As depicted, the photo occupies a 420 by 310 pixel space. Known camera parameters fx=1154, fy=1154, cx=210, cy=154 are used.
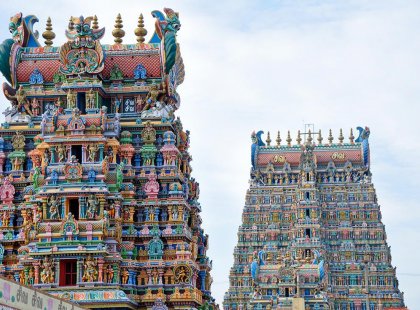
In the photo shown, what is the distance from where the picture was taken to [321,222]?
419 ft

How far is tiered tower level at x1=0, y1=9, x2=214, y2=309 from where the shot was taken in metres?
59.8

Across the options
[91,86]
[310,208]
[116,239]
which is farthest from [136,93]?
[310,208]

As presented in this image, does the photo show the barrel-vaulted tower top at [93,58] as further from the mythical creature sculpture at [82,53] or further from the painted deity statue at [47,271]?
the painted deity statue at [47,271]

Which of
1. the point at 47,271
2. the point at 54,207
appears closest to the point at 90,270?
the point at 47,271

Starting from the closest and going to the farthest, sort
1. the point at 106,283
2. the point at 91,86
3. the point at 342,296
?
1. the point at 106,283
2. the point at 91,86
3. the point at 342,296

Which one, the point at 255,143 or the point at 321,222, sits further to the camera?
the point at 255,143

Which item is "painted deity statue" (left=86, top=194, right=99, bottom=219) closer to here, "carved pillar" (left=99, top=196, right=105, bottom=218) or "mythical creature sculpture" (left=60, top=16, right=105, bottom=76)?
"carved pillar" (left=99, top=196, right=105, bottom=218)

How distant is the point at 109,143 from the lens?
204ft

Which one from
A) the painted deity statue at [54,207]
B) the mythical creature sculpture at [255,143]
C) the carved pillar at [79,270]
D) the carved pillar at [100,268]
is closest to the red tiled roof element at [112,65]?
the painted deity statue at [54,207]

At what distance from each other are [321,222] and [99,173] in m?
69.3

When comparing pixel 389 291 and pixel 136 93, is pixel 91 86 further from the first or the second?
pixel 389 291

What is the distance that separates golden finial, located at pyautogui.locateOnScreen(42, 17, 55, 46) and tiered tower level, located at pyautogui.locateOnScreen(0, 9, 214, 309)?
0.09m

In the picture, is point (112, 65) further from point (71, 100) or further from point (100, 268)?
point (100, 268)

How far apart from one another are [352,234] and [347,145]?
34.0 ft
